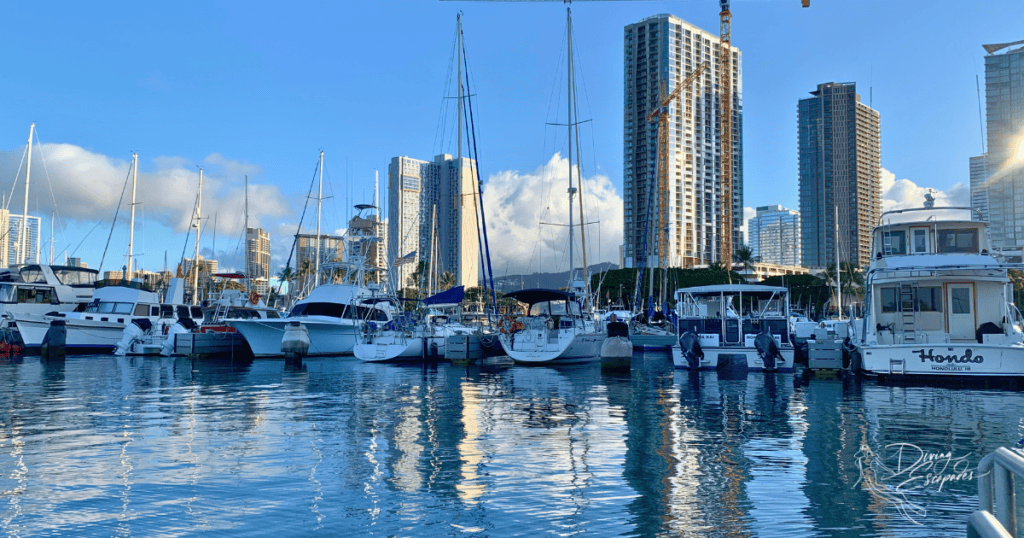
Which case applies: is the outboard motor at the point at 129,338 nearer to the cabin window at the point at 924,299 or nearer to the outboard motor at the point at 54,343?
the outboard motor at the point at 54,343

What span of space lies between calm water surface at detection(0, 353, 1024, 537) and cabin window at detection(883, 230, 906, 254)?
6.19 meters

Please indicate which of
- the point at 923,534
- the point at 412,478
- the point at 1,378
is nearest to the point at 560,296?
the point at 1,378

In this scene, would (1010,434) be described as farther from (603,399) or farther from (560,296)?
(560,296)

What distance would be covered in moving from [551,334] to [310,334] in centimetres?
1482

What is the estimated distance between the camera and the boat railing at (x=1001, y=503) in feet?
11.7

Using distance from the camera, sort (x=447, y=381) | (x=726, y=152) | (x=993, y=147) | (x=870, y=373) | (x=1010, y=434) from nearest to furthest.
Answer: (x=1010, y=434)
(x=870, y=373)
(x=447, y=381)
(x=993, y=147)
(x=726, y=152)

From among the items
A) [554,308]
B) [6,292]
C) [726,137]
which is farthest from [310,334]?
[726,137]

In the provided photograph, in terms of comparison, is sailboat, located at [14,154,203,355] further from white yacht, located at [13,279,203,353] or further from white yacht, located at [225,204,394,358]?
white yacht, located at [225,204,394,358]

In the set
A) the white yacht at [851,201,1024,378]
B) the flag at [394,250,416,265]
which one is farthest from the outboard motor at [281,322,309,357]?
the white yacht at [851,201,1024,378]

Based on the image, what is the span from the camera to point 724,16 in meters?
114

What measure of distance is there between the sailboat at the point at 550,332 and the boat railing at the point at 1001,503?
101ft

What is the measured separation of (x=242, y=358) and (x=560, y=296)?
1976cm

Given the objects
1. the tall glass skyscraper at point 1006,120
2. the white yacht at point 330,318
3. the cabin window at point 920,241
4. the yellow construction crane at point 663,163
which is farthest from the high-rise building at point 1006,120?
the white yacht at point 330,318

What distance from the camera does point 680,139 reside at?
476ft
